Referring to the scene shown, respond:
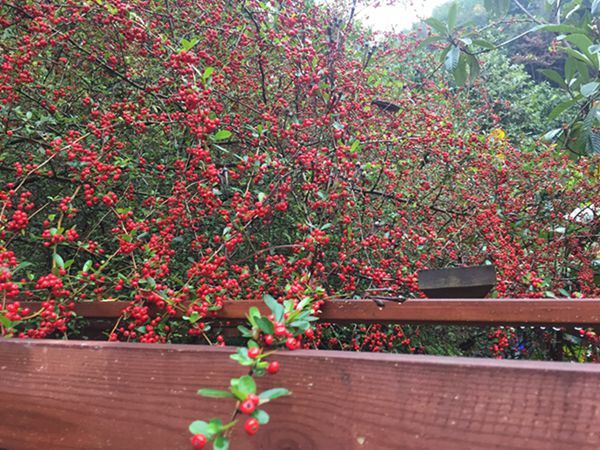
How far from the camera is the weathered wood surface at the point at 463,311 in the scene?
0.86 m

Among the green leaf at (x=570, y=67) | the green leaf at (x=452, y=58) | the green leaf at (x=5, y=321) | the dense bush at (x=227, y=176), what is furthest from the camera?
the green leaf at (x=452, y=58)

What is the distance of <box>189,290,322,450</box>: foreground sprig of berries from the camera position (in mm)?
464

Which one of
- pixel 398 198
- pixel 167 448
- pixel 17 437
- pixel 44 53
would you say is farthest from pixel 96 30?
pixel 167 448

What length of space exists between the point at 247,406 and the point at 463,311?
59cm

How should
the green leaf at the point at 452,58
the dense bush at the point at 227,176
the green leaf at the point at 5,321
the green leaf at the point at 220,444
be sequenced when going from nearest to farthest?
1. the green leaf at the point at 220,444
2. the green leaf at the point at 5,321
3. the dense bush at the point at 227,176
4. the green leaf at the point at 452,58

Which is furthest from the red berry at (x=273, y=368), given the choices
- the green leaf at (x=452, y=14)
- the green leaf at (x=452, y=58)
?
the green leaf at (x=452, y=14)

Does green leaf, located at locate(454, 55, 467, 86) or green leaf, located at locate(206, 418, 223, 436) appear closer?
green leaf, located at locate(206, 418, 223, 436)

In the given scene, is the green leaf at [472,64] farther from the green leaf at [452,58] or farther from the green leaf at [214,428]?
the green leaf at [214,428]

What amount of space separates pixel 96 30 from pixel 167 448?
1.70 meters

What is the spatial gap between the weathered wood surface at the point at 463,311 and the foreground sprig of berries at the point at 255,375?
34cm

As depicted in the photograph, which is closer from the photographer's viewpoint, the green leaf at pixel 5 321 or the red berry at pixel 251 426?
the red berry at pixel 251 426

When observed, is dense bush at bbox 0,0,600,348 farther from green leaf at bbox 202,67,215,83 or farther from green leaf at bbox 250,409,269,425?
green leaf at bbox 250,409,269,425

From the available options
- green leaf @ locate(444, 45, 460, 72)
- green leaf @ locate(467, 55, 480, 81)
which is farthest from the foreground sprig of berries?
green leaf @ locate(467, 55, 480, 81)

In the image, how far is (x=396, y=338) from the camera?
6.04 ft
